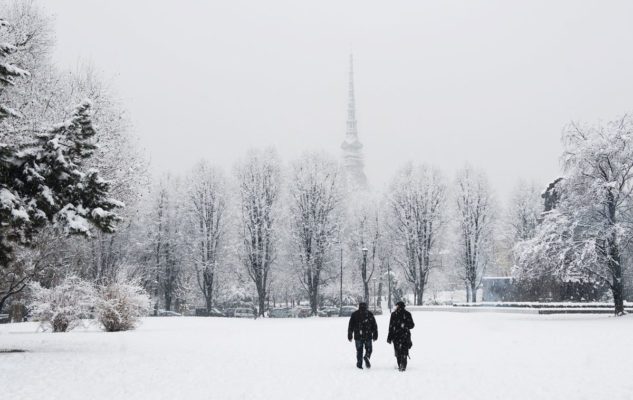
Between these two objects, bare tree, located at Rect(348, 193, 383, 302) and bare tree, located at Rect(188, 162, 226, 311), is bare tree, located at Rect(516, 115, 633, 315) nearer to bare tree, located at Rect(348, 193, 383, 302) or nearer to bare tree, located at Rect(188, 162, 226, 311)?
bare tree, located at Rect(348, 193, 383, 302)

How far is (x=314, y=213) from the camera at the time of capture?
50.1m

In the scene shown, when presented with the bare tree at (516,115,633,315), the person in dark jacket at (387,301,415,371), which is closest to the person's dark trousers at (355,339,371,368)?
the person in dark jacket at (387,301,415,371)

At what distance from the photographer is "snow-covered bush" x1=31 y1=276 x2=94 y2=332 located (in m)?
27.5

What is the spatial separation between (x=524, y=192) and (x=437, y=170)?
15152 mm

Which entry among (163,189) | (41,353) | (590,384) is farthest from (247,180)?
(590,384)

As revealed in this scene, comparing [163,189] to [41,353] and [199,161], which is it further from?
[41,353]

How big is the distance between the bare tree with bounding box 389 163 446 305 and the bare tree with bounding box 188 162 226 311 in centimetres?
1647

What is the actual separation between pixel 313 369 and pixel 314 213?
114ft

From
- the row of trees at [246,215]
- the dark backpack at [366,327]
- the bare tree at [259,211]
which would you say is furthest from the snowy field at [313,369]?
the bare tree at [259,211]

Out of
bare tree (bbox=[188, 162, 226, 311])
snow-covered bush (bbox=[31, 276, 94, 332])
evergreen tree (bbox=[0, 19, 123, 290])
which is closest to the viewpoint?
evergreen tree (bbox=[0, 19, 123, 290])

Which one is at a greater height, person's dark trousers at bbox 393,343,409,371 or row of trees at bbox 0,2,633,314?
row of trees at bbox 0,2,633,314

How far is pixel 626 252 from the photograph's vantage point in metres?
34.8

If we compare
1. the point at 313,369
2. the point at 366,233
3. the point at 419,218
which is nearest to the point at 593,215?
the point at 419,218

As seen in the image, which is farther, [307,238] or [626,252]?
[307,238]
